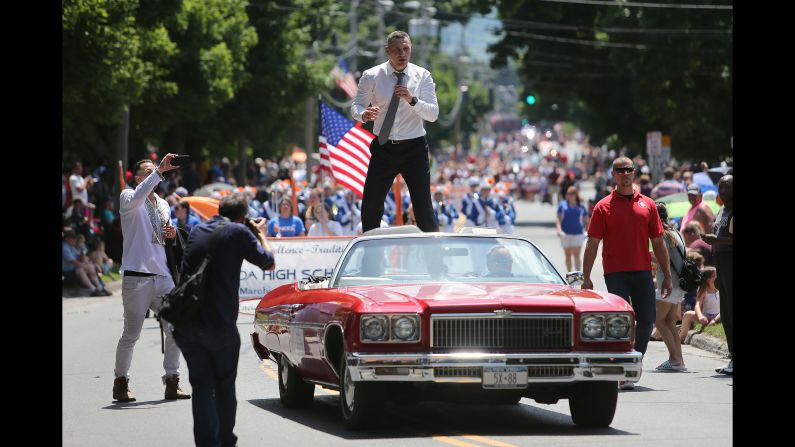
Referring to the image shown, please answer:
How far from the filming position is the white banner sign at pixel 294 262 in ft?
62.1

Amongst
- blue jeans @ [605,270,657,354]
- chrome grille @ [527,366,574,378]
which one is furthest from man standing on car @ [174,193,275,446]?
blue jeans @ [605,270,657,354]

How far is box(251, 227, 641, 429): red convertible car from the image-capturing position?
35.0ft

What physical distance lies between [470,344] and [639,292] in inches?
126

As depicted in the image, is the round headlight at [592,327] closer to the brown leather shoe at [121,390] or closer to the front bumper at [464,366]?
the front bumper at [464,366]

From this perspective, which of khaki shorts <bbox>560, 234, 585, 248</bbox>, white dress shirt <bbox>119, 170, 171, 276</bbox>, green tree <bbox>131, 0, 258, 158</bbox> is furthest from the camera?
green tree <bbox>131, 0, 258, 158</bbox>

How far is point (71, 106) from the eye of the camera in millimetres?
32188

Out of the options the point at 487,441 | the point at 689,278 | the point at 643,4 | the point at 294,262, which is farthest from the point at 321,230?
the point at 643,4

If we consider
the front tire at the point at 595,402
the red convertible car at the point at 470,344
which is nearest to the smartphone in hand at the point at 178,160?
the red convertible car at the point at 470,344

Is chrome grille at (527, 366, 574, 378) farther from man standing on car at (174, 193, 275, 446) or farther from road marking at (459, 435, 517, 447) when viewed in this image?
man standing on car at (174, 193, 275, 446)

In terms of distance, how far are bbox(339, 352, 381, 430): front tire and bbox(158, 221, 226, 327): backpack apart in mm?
1508
